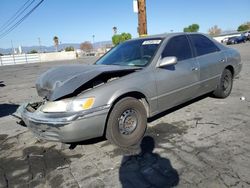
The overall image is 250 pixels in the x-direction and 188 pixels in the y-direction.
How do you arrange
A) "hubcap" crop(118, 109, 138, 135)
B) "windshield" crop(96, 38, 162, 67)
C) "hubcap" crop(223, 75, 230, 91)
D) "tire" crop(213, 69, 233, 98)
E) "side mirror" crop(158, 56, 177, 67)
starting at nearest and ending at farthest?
"hubcap" crop(118, 109, 138, 135) → "side mirror" crop(158, 56, 177, 67) → "windshield" crop(96, 38, 162, 67) → "tire" crop(213, 69, 233, 98) → "hubcap" crop(223, 75, 230, 91)

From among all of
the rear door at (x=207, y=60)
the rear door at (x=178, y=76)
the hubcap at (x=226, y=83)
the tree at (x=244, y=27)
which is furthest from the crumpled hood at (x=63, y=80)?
the tree at (x=244, y=27)

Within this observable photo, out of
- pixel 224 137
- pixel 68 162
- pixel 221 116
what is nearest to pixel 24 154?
pixel 68 162

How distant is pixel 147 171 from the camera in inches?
124

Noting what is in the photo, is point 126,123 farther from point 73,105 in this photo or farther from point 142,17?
point 142,17

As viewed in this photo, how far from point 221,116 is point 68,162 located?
10.00 feet

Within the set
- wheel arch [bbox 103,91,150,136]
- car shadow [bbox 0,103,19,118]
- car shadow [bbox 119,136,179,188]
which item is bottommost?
car shadow [bbox 0,103,19,118]

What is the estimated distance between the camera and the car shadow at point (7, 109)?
22.9 ft

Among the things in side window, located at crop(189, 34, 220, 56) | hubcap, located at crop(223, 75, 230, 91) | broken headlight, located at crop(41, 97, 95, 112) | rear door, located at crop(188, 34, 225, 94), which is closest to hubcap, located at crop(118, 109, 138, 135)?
broken headlight, located at crop(41, 97, 95, 112)

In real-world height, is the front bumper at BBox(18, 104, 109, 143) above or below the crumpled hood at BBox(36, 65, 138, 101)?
below

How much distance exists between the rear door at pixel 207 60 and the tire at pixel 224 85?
0.26 meters

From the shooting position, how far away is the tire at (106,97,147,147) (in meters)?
3.72

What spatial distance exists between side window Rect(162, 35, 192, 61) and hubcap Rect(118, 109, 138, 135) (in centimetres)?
126

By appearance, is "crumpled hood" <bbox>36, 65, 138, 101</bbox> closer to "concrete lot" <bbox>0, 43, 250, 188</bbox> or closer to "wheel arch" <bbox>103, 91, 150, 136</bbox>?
"wheel arch" <bbox>103, 91, 150, 136</bbox>

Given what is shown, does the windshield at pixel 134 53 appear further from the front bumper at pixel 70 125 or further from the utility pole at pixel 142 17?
the utility pole at pixel 142 17
